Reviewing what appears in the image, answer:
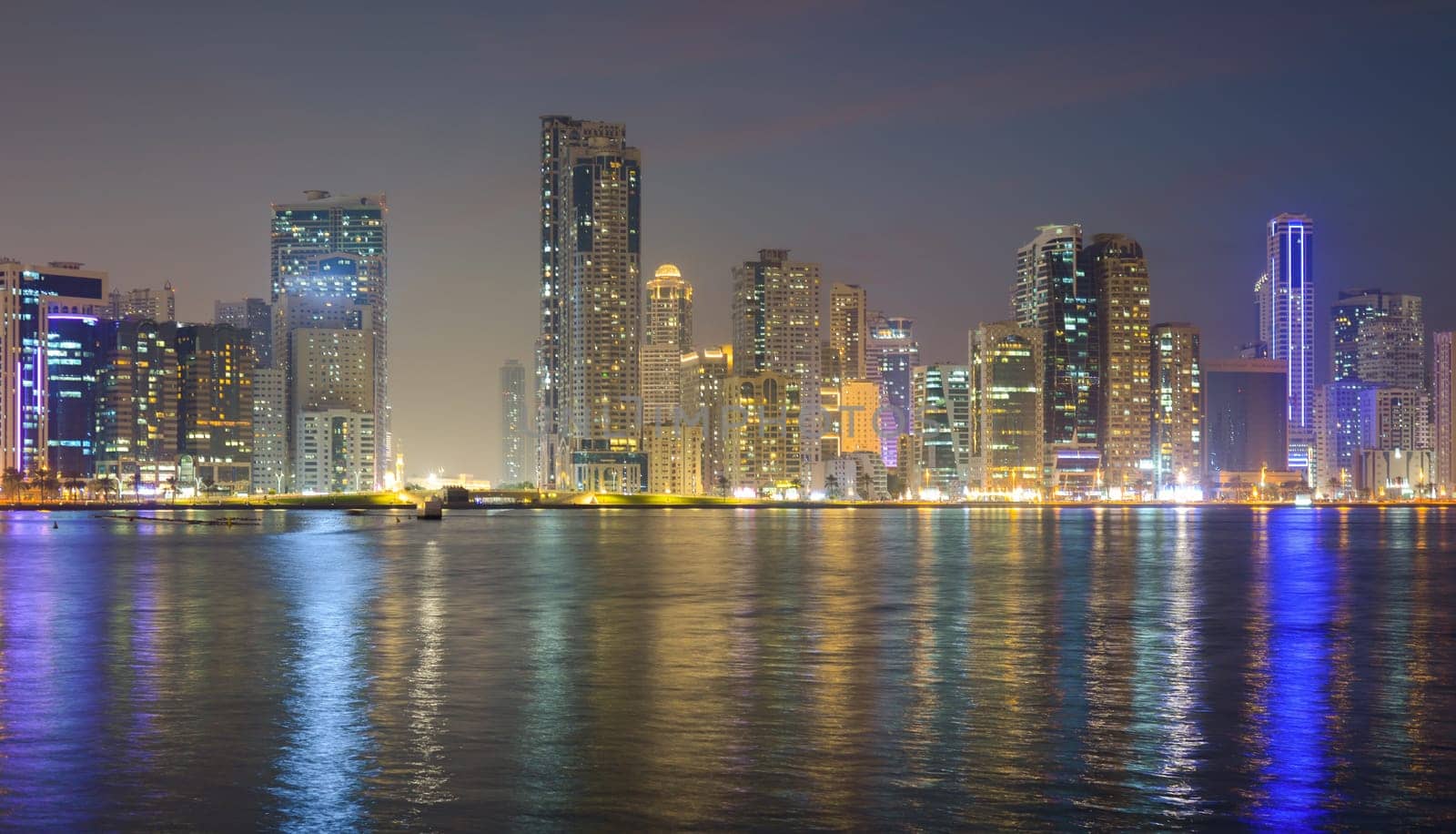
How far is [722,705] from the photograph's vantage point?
3897 centimetres

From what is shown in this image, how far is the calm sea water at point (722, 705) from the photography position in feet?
90.4

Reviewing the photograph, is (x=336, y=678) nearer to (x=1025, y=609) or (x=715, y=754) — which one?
(x=715, y=754)

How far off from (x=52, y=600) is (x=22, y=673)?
106 ft

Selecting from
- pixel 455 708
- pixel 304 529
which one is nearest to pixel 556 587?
pixel 455 708

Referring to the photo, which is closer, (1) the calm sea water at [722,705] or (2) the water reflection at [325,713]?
(2) the water reflection at [325,713]

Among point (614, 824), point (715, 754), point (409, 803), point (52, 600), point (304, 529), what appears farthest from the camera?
point (304, 529)

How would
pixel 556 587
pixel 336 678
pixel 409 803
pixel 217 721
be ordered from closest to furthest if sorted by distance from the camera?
pixel 409 803 < pixel 217 721 < pixel 336 678 < pixel 556 587

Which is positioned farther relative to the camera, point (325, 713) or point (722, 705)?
point (722, 705)

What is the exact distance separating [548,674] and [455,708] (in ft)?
23.4

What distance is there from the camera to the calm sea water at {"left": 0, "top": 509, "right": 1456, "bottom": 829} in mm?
27562

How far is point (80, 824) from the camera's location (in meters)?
26.0

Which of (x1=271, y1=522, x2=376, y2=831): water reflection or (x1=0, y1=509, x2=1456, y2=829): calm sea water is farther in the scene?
(x1=0, y1=509, x2=1456, y2=829): calm sea water

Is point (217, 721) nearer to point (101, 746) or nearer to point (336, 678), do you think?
point (101, 746)

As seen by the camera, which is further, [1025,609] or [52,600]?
[52,600]
